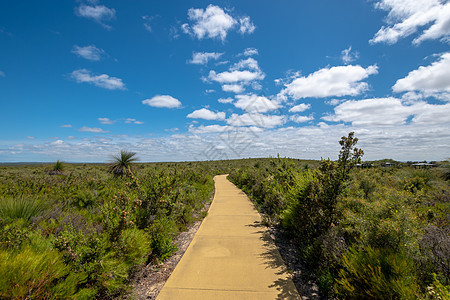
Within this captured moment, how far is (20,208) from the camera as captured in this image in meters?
3.85

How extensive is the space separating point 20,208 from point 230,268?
14.7 feet

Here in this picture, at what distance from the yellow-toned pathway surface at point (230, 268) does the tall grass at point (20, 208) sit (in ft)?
10.7

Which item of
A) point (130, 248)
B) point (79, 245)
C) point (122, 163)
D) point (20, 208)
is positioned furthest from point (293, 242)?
point (122, 163)

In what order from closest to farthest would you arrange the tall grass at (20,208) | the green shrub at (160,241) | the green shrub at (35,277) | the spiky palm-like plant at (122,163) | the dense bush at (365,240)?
1. the green shrub at (35,277)
2. the dense bush at (365,240)
3. the tall grass at (20,208)
4. the green shrub at (160,241)
5. the spiky palm-like plant at (122,163)

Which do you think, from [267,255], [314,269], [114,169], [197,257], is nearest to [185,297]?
[197,257]

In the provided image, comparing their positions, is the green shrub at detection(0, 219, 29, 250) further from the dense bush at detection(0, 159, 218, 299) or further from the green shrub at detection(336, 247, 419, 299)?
the green shrub at detection(336, 247, 419, 299)

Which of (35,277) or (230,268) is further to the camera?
(230,268)

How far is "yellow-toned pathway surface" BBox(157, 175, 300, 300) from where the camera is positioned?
9.96 ft

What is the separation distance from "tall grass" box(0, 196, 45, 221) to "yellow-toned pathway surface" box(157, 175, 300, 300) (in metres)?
3.26

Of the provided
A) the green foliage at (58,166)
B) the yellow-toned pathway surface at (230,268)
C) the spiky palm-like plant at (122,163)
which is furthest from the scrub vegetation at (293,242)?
the green foliage at (58,166)

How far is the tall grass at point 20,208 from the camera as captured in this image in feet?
12.1

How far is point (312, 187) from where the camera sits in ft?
14.7

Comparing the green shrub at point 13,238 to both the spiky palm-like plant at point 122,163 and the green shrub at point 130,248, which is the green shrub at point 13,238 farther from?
the spiky palm-like plant at point 122,163

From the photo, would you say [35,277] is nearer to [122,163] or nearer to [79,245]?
[79,245]
